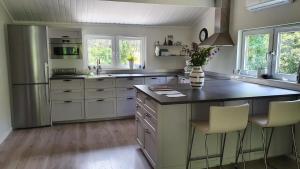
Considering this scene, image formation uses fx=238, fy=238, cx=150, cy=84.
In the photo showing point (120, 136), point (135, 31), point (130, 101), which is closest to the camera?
point (120, 136)

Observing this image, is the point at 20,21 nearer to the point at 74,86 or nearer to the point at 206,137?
the point at 74,86

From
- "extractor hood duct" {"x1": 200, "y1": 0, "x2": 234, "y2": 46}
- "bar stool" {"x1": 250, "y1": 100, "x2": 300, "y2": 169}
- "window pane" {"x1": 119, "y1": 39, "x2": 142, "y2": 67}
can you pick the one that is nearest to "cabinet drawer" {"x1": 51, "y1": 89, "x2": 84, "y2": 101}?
"window pane" {"x1": 119, "y1": 39, "x2": 142, "y2": 67}

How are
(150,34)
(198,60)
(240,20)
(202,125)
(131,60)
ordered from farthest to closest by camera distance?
(150,34) → (131,60) → (240,20) → (198,60) → (202,125)

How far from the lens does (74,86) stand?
4.48m

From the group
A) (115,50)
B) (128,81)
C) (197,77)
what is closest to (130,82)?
(128,81)

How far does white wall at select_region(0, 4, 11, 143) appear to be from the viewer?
11.9 ft

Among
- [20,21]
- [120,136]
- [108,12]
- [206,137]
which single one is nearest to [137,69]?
[108,12]

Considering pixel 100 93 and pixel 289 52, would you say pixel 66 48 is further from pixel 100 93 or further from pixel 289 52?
pixel 289 52

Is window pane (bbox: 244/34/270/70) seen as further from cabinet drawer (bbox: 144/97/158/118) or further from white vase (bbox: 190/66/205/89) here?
cabinet drawer (bbox: 144/97/158/118)

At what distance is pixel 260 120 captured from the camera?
2.55m

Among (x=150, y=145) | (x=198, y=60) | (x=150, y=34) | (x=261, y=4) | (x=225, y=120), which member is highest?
(x=261, y=4)

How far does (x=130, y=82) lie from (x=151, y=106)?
218cm

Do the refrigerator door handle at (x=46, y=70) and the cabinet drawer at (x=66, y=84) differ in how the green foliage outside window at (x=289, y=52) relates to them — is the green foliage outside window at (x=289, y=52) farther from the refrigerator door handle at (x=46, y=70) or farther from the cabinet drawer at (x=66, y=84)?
the refrigerator door handle at (x=46, y=70)

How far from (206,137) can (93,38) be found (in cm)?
346
